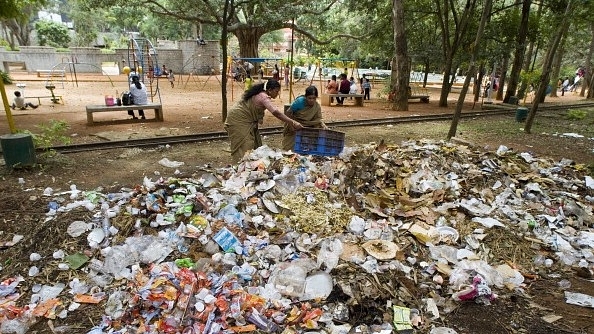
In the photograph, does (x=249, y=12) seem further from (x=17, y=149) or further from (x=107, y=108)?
(x=17, y=149)

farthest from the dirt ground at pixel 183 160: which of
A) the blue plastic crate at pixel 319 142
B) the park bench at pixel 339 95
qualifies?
the blue plastic crate at pixel 319 142

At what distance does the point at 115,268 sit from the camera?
3145 millimetres

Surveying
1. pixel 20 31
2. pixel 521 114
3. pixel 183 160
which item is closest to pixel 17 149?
pixel 183 160

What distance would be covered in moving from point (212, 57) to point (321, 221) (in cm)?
2499

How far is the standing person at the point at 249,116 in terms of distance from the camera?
16.2ft

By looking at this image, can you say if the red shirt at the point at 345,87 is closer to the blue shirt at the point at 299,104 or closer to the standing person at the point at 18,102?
the blue shirt at the point at 299,104

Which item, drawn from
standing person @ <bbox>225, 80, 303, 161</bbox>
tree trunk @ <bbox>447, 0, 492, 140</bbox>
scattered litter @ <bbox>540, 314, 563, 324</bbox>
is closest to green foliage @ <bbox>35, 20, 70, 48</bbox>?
standing person @ <bbox>225, 80, 303, 161</bbox>

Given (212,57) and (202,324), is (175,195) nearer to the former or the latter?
(202,324)

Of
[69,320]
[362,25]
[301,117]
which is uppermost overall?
[362,25]

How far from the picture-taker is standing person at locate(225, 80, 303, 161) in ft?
16.2

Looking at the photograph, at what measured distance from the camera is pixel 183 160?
6.55 m

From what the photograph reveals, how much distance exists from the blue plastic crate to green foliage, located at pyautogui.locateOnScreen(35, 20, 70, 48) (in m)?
34.4

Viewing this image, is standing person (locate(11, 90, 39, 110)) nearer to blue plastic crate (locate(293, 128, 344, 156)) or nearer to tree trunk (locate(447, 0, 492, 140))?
blue plastic crate (locate(293, 128, 344, 156))

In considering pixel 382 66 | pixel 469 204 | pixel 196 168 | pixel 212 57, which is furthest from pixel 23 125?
pixel 382 66
